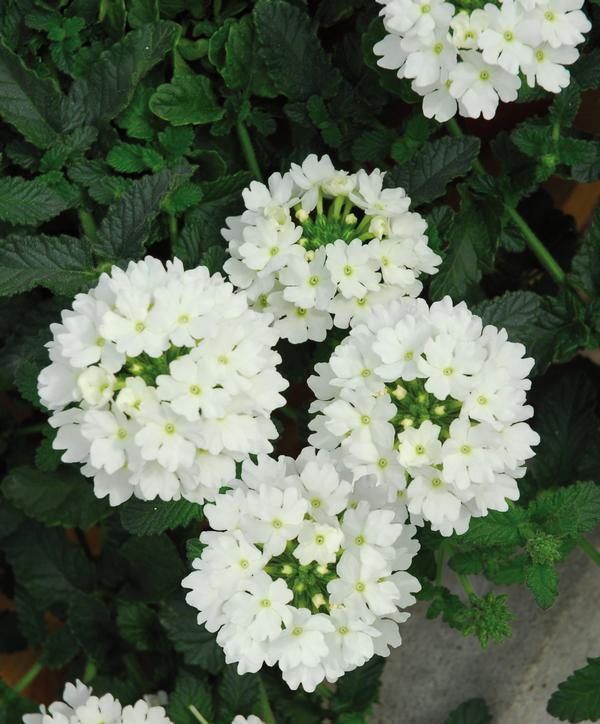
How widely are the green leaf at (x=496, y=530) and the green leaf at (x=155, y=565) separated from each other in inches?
23.7

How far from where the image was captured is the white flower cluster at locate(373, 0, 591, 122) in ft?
4.16

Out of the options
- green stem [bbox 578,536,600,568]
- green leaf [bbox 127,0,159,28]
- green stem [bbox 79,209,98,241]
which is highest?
green leaf [bbox 127,0,159,28]

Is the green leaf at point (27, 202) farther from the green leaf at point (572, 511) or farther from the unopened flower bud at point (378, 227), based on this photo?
the green leaf at point (572, 511)

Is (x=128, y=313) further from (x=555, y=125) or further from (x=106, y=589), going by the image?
(x=106, y=589)

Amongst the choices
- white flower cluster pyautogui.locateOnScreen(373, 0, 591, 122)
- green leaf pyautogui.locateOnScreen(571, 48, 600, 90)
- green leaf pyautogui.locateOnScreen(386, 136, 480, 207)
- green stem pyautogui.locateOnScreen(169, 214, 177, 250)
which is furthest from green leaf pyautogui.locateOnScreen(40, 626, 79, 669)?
green leaf pyautogui.locateOnScreen(571, 48, 600, 90)

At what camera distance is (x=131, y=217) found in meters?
1.43

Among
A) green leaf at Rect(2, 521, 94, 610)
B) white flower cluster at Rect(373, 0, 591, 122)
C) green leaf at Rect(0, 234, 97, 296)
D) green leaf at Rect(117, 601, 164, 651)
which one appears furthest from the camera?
green leaf at Rect(2, 521, 94, 610)

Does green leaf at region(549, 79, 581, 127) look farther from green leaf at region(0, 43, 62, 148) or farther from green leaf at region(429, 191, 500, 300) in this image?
green leaf at region(0, 43, 62, 148)

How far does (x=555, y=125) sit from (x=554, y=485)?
2.09 ft

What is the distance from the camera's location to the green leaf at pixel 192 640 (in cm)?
164

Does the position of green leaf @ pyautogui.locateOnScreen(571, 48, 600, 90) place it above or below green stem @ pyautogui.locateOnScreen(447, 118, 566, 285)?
above

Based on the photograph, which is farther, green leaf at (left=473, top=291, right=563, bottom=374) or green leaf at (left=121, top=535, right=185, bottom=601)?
green leaf at (left=121, top=535, right=185, bottom=601)

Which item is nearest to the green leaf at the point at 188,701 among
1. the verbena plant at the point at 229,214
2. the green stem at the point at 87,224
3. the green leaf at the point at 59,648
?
the verbena plant at the point at 229,214

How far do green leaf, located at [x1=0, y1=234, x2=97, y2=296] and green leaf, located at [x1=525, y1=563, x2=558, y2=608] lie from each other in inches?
30.3
